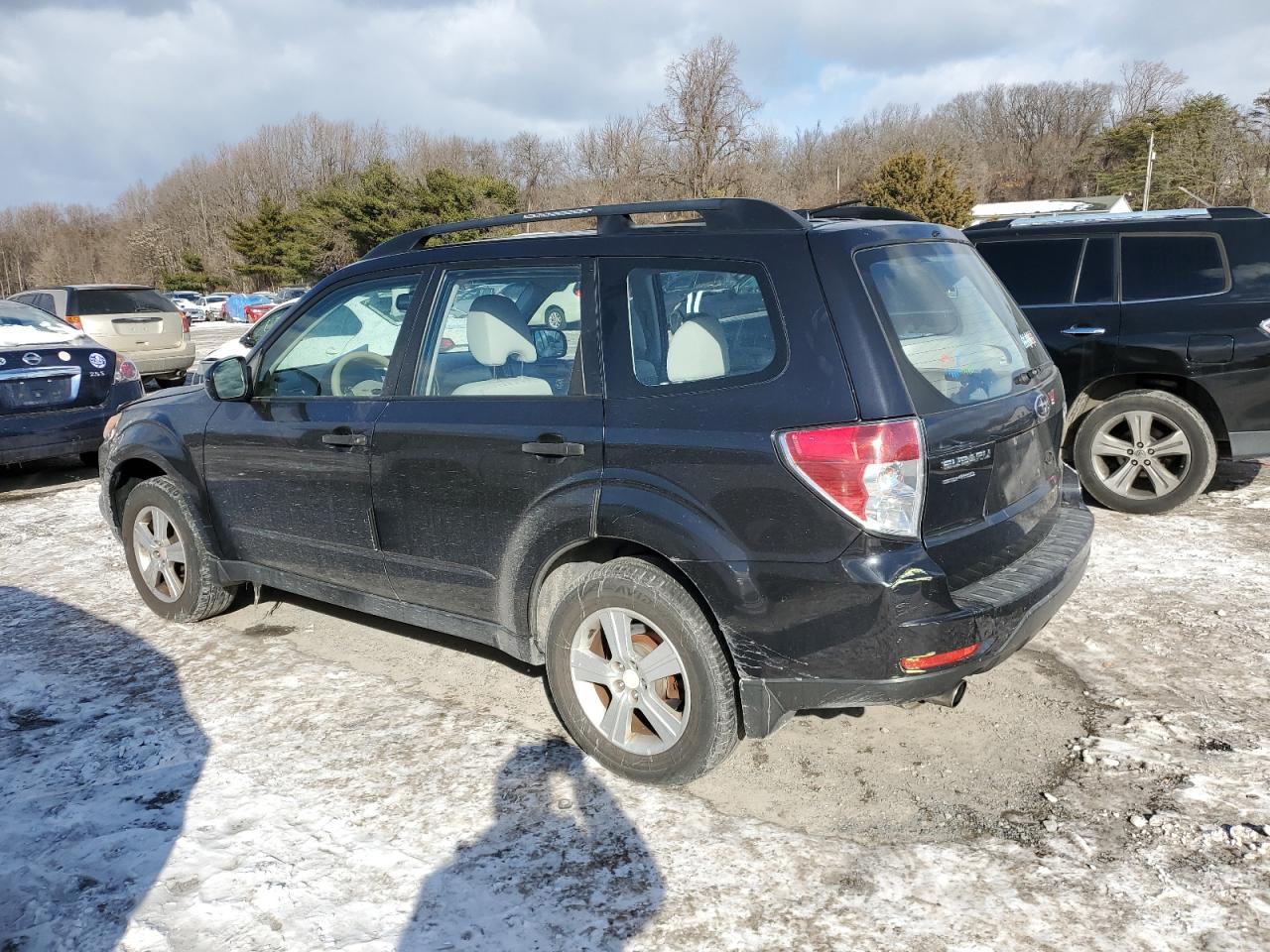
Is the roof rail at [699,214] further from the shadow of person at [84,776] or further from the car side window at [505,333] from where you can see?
the shadow of person at [84,776]

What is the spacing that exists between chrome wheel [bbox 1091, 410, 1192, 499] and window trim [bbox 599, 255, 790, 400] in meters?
4.17

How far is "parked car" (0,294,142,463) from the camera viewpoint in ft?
25.8

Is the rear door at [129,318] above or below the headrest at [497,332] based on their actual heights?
above

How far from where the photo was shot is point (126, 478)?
525 cm

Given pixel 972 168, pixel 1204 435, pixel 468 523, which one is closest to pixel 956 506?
pixel 468 523

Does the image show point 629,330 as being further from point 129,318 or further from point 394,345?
point 129,318

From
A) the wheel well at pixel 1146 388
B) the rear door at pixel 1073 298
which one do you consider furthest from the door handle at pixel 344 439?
the wheel well at pixel 1146 388

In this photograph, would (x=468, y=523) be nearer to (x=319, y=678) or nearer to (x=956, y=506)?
(x=319, y=678)

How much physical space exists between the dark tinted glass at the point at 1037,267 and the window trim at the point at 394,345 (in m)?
4.10

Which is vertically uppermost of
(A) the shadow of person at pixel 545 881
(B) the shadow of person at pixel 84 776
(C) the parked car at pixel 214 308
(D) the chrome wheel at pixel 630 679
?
(C) the parked car at pixel 214 308

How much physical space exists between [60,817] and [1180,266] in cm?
650

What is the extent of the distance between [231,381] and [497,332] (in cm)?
151

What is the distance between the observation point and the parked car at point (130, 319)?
1419cm

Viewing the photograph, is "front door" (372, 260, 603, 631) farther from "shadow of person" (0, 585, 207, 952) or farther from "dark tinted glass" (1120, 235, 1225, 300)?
"dark tinted glass" (1120, 235, 1225, 300)
